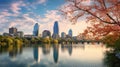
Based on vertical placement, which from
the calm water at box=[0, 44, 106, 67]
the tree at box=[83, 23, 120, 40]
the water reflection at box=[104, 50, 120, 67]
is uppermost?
the tree at box=[83, 23, 120, 40]

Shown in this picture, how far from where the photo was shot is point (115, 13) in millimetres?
10250

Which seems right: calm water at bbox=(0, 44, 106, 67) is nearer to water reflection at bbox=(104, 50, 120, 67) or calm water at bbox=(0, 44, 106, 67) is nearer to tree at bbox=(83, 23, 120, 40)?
water reflection at bbox=(104, 50, 120, 67)

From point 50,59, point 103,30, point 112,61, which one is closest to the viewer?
point 103,30

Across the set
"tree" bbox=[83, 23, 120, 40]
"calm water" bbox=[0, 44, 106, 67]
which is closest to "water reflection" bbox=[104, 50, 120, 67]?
"calm water" bbox=[0, 44, 106, 67]

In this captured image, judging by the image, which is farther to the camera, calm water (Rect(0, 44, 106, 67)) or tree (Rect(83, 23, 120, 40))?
calm water (Rect(0, 44, 106, 67))

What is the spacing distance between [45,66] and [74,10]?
24.8 m

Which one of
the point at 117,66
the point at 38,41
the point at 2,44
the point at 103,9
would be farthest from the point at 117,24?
the point at 38,41

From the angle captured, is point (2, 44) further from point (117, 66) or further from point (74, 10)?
point (74, 10)

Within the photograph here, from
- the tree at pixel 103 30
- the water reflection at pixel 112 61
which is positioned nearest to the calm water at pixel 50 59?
the water reflection at pixel 112 61

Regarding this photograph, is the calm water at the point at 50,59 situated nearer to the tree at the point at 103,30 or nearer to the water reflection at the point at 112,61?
the water reflection at the point at 112,61

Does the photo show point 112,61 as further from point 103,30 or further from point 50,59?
point 103,30

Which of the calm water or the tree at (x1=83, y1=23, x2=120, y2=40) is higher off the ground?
the tree at (x1=83, y1=23, x2=120, y2=40)

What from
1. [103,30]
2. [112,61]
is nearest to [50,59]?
[112,61]

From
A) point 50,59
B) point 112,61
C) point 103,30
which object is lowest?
point 50,59
